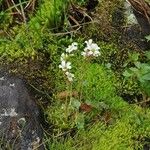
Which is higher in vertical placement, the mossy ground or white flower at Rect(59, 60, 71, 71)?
white flower at Rect(59, 60, 71, 71)

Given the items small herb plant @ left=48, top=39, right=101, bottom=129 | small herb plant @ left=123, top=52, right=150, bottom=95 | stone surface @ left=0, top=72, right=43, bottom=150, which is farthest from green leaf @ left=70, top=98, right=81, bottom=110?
small herb plant @ left=123, top=52, right=150, bottom=95

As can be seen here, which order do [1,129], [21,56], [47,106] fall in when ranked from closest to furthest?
[1,129] → [47,106] → [21,56]

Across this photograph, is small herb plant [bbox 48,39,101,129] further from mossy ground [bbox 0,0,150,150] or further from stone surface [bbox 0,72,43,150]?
stone surface [bbox 0,72,43,150]

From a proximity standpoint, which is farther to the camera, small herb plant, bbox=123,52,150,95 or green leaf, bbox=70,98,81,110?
small herb plant, bbox=123,52,150,95

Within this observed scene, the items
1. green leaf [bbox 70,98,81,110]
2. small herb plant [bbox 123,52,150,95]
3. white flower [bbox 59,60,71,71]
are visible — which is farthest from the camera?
small herb plant [bbox 123,52,150,95]

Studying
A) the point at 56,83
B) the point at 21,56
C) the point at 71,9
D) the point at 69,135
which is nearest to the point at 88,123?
the point at 69,135

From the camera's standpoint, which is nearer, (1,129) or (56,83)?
(1,129)

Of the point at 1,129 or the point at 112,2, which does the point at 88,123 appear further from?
the point at 112,2
